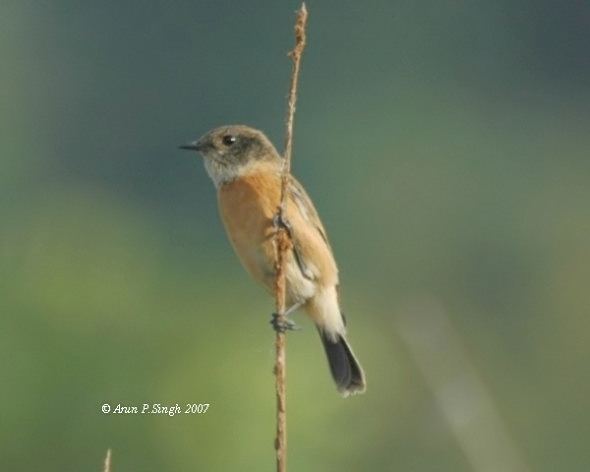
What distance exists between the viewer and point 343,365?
23.7ft

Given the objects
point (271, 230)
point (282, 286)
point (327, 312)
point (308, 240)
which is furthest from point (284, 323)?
point (327, 312)

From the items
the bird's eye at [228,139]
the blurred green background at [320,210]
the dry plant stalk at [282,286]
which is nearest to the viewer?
the dry plant stalk at [282,286]

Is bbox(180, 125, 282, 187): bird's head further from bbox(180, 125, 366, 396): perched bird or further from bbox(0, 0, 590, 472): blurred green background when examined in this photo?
bbox(0, 0, 590, 472): blurred green background

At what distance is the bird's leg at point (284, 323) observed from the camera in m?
4.13

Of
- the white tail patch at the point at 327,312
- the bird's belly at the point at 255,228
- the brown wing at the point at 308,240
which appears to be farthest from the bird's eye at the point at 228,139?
the white tail patch at the point at 327,312

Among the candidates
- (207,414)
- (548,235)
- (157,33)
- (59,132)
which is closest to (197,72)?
(157,33)

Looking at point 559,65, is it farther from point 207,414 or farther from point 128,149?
point 207,414

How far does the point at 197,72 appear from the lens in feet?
177

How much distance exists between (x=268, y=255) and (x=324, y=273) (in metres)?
0.36

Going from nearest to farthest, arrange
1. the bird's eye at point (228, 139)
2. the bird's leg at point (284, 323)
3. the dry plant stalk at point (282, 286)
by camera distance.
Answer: the dry plant stalk at point (282, 286) → the bird's leg at point (284, 323) → the bird's eye at point (228, 139)

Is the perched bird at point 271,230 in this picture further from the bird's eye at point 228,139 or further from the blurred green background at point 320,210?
the blurred green background at point 320,210

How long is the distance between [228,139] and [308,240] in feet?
2.31

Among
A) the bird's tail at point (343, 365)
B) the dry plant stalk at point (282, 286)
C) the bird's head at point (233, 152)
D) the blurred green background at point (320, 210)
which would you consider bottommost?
the dry plant stalk at point (282, 286)

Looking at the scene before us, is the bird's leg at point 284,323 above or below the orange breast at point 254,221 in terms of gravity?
below
